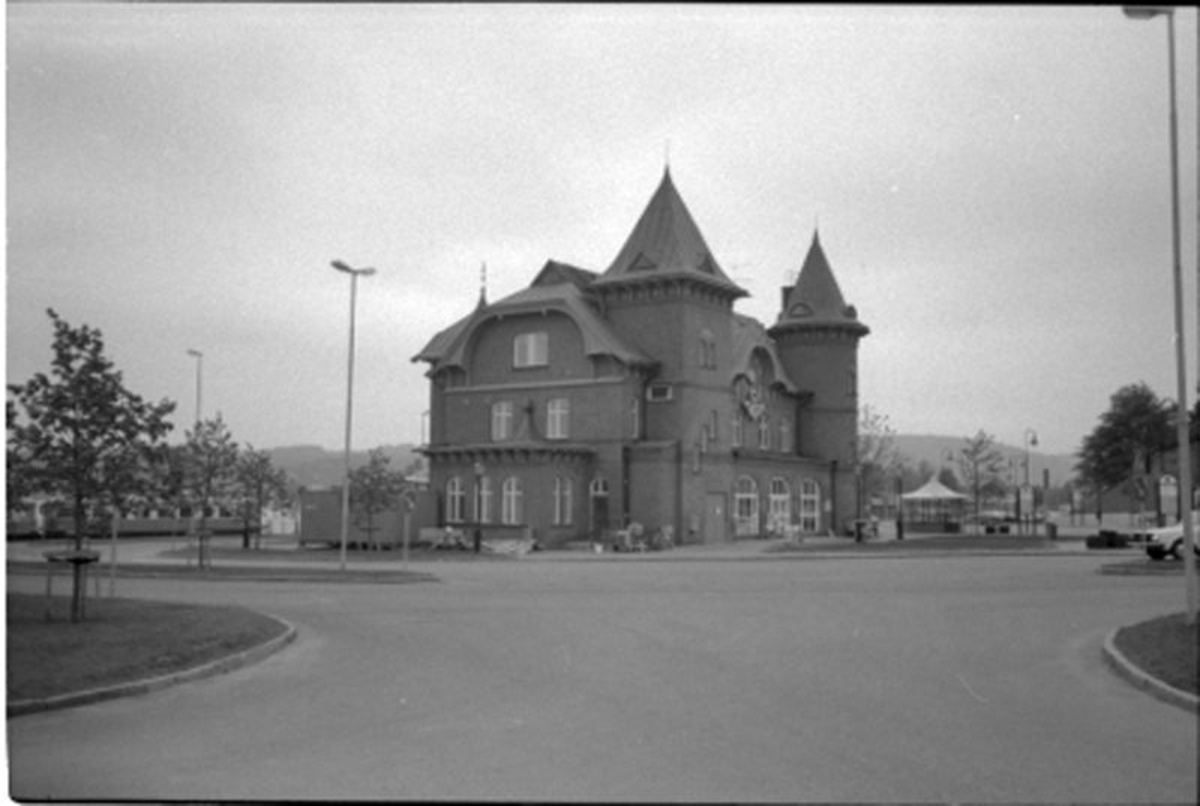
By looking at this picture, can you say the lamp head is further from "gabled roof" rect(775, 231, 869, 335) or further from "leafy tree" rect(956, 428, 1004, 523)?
"leafy tree" rect(956, 428, 1004, 523)

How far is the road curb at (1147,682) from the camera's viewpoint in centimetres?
626

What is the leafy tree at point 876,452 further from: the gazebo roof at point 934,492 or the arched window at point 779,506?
the arched window at point 779,506

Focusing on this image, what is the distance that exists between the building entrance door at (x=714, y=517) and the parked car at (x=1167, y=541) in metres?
19.2

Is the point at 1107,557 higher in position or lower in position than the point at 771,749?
higher

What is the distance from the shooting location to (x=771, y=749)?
586cm

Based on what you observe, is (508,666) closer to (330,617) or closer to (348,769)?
(348,769)

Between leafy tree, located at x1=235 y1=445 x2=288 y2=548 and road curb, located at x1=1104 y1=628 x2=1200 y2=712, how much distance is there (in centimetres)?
1230

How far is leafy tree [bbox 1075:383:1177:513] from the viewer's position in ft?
22.6

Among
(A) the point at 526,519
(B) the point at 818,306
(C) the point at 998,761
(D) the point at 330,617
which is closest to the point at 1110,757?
(C) the point at 998,761

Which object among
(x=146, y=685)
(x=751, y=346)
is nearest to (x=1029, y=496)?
(x=146, y=685)

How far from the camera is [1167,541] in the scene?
863cm

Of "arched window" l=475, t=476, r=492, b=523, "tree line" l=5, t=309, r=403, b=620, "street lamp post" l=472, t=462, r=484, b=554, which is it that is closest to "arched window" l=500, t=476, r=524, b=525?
"arched window" l=475, t=476, r=492, b=523

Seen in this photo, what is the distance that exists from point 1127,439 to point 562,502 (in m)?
22.5

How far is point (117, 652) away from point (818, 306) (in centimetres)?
647
